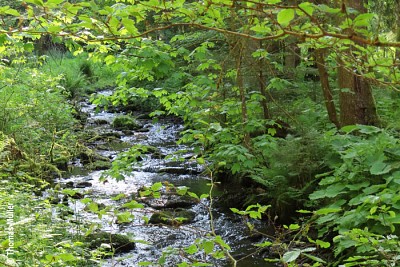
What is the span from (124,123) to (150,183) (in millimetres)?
5396

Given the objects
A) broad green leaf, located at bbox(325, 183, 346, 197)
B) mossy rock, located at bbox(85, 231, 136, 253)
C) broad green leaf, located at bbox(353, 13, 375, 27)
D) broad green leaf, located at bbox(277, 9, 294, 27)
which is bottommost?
mossy rock, located at bbox(85, 231, 136, 253)

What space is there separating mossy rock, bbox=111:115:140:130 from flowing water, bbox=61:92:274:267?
0.29 m

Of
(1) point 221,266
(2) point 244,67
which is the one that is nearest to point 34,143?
(2) point 244,67

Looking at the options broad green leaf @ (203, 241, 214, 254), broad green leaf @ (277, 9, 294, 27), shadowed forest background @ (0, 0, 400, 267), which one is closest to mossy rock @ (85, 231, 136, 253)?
shadowed forest background @ (0, 0, 400, 267)

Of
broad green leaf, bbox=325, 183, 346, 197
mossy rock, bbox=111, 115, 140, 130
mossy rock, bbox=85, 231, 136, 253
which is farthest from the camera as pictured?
mossy rock, bbox=111, 115, 140, 130

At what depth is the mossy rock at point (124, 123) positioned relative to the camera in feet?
44.6

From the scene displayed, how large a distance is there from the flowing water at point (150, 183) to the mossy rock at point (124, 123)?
288 mm

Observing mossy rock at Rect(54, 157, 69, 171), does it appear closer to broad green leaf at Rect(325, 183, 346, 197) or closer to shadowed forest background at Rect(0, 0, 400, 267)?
shadowed forest background at Rect(0, 0, 400, 267)

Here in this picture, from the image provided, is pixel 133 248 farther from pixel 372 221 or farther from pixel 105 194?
pixel 372 221

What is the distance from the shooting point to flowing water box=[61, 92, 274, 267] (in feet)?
17.7

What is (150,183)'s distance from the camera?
852 cm

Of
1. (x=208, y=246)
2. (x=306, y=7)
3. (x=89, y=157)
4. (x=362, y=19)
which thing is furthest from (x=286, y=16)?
(x=89, y=157)

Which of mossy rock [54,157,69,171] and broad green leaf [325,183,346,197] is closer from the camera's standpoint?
broad green leaf [325,183,346,197]

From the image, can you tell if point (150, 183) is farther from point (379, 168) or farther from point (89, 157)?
point (379, 168)
